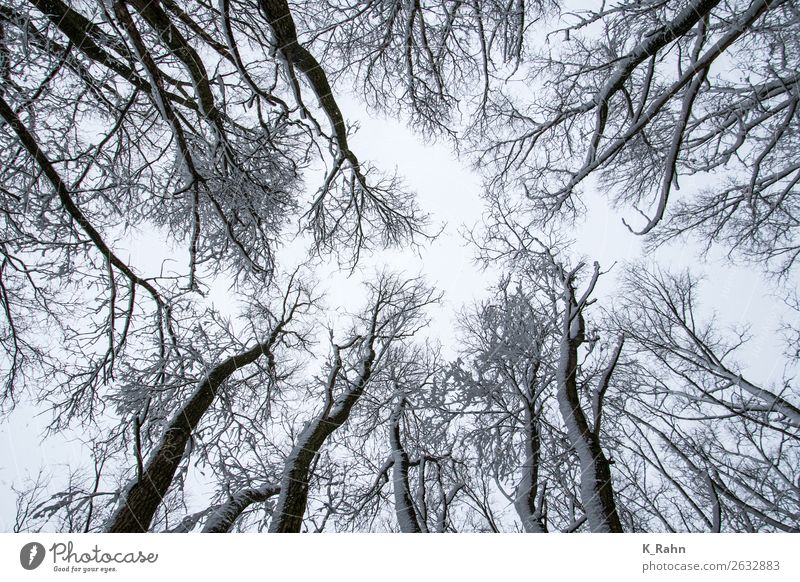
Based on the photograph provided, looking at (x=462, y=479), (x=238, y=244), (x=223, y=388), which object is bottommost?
(x=462, y=479)

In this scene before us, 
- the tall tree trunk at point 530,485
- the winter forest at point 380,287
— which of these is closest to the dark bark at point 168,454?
the winter forest at point 380,287

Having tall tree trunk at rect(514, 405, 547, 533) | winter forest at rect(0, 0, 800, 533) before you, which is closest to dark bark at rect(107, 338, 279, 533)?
winter forest at rect(0, 0, 800, 533)

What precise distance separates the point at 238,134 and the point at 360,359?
766mm

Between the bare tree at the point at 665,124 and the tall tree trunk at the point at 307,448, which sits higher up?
the bare tree at the point at 665,124

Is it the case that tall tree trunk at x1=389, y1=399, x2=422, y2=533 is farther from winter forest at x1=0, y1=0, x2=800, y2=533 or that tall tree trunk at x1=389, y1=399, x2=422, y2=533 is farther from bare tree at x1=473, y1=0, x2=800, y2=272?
bare tree at x1=473, y1=0, x2=800, y2=272
